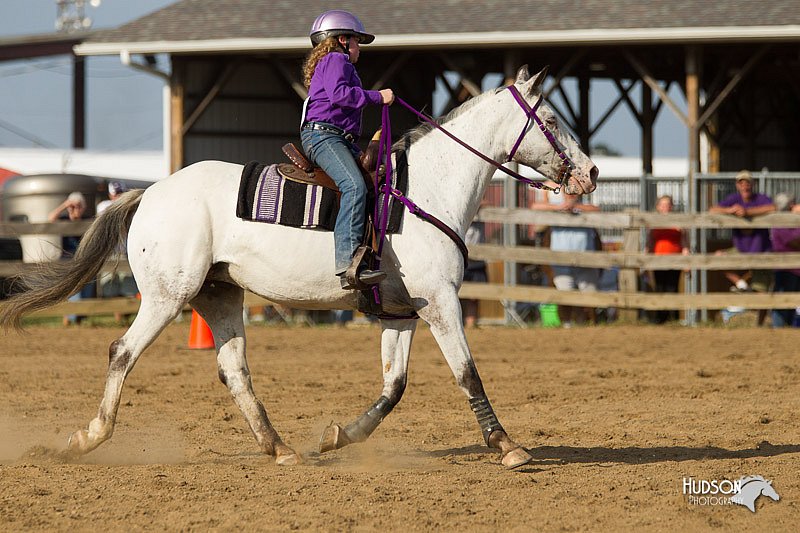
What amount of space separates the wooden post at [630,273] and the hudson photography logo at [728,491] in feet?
35.7

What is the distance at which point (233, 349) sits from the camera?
7.37 metres

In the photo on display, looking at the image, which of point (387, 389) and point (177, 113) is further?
point (177, 113)

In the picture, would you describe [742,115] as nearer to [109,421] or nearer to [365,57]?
[365,57]

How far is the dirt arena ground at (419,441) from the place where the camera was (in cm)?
546

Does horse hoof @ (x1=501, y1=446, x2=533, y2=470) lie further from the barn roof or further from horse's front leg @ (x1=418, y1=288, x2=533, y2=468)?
the barn roof

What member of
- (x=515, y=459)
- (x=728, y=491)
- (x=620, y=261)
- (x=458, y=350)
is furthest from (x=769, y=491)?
(x=620, y=261)

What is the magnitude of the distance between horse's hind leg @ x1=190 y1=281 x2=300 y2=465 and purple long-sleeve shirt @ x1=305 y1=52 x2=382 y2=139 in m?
1.34

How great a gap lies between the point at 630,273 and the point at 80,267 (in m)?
11.0

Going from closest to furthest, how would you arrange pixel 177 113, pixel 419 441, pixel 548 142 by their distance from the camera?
1. pixel 548 142
2. pixel 419 441
3. pixel 177 113

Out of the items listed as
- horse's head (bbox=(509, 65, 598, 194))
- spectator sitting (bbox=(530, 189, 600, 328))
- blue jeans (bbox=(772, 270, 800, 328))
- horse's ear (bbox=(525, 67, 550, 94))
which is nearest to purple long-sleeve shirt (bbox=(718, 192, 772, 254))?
blue jeans (bbox=(772, 270, 800, 328))

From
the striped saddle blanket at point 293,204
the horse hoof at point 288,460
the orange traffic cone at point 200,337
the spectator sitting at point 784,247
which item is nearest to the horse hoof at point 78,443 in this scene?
the horse hoof at point 288,460

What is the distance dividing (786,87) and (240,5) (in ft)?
43.5

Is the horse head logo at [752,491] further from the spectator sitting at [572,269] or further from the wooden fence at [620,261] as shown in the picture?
the spectator sitting at [572,269]

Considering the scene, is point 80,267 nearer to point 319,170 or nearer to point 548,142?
point 319,170
